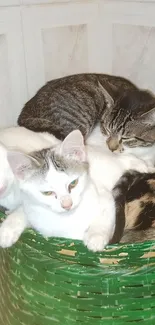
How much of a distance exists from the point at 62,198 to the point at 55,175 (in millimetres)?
58

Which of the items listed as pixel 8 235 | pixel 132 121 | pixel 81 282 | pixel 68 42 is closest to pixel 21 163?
pixel 8 235

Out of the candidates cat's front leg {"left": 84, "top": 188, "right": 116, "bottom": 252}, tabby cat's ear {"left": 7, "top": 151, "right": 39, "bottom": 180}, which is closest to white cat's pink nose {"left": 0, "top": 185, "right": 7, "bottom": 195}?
tabby cat's ear {"left": 7, "top": 151, "right": 39, "bottom": 180}

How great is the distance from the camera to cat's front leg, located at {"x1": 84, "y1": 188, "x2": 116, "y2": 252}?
1027mm

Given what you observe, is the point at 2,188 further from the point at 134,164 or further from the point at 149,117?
the point at 149,117

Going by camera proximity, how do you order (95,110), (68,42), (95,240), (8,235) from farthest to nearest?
(68,42)
(95,110)
(8,235)
(95,240)

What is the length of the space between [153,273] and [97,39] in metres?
1.07

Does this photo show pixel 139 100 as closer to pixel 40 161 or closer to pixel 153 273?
pixel 40 161

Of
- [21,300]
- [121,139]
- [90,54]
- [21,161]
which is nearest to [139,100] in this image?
[121,139]

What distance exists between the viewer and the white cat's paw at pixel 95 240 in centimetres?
100

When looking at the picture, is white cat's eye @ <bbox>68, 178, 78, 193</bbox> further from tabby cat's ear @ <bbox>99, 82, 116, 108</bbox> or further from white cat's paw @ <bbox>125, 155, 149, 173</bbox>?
tabby cat's ear @ <bbox>99, 82, 116, 108</bbox>

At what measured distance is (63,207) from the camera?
3.49 feet

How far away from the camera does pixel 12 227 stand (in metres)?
1.17

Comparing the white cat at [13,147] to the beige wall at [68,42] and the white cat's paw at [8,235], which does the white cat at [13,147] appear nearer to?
the white cat's paw at [8,235]

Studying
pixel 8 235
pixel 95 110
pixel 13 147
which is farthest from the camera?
pixel 95 110
